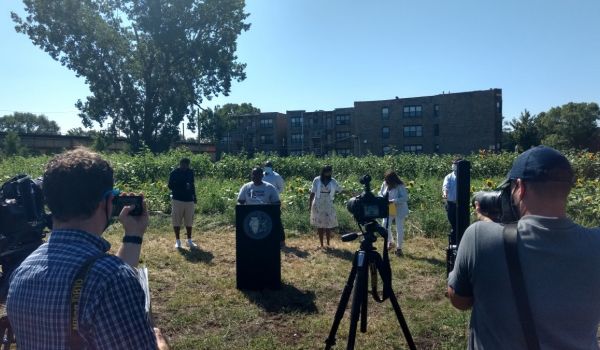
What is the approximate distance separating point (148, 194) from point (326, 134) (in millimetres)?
54001

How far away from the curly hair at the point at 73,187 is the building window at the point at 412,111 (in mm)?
56110

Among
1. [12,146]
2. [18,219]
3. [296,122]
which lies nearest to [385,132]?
[296,122]


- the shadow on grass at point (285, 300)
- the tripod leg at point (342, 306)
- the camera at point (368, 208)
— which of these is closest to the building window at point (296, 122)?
the shadow on grass at point (285, 300)

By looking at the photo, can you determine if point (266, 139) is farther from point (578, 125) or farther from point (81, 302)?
point (81, 302)

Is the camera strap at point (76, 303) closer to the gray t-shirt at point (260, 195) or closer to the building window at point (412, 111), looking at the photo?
the gray t-shirt at point (260, 195)

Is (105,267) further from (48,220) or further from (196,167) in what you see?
(196,167)

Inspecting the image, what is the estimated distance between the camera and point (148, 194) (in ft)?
47.6

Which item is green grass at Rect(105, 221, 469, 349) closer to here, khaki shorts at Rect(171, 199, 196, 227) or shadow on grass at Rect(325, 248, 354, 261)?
shadow on grass at Rect(325, 248, 354, 261)

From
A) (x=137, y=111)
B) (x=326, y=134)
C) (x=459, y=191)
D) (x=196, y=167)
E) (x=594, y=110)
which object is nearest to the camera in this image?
(x=459, y=191)

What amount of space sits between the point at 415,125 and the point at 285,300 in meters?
51.9

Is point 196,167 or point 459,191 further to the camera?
point 196,167

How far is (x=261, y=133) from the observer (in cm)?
7150

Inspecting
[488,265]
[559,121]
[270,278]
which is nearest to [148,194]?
[270,278]

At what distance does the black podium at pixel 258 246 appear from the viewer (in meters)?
6.45
